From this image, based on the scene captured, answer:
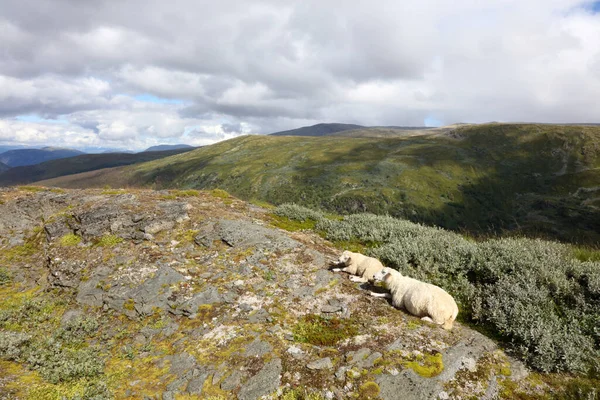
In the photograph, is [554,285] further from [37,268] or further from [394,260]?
[37,268]

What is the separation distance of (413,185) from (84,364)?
12059 centimetres

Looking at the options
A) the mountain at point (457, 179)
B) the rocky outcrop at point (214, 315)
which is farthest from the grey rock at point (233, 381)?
the mountain at point (457, 179)

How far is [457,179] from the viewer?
415 ft

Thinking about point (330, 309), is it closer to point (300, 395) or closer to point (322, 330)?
point (322, 330)

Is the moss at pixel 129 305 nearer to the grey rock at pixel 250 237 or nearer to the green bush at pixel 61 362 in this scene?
the green bush at pixel 61 362

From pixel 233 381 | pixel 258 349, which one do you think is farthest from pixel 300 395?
pixel 258 349

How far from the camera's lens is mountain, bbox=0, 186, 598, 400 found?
622cm

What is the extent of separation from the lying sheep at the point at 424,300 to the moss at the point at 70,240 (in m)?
12.3

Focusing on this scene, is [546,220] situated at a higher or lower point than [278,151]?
lower

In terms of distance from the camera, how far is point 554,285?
342 inches

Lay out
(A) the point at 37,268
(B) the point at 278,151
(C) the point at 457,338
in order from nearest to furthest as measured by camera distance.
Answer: (C) the point at 457,338, (A) the point at 37,268, (B) the point at 278,151

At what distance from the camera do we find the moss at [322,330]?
7.48m

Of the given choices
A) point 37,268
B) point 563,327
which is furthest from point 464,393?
point 37,268

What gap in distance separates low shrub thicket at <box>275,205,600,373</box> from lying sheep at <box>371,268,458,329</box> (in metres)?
1.16
